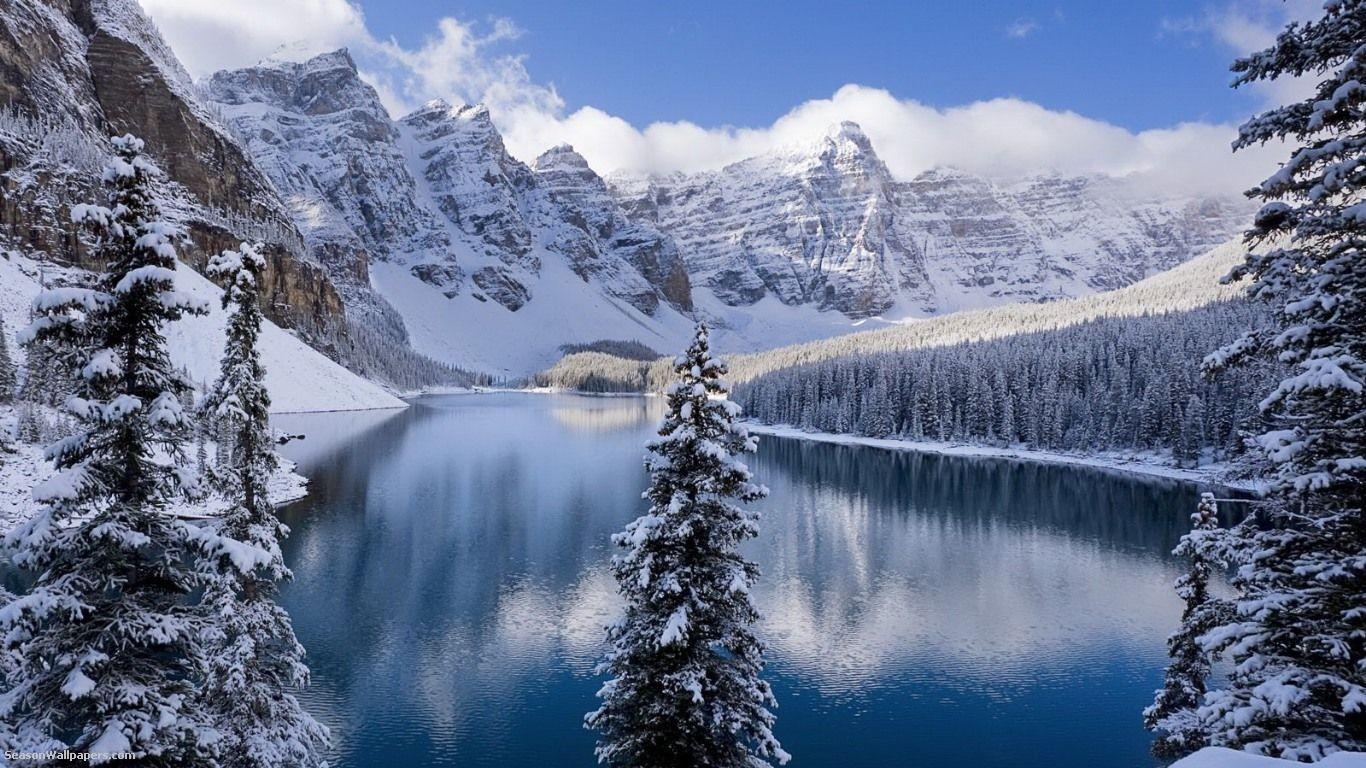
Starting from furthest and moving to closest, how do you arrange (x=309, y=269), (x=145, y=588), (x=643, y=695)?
(x=309, y=269) < (x=643, y=695) < (x=145, y=588)

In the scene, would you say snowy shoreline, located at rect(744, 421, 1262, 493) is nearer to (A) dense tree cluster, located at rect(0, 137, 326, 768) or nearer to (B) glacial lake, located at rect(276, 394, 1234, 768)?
(B) glacial lake, located at rect(276, 394, 1234, 768)

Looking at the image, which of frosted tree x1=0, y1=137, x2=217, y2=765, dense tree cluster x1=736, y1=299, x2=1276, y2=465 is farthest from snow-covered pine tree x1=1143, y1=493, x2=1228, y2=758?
dense tree cluster x1=736, y1=299, x2=1276, y2=465

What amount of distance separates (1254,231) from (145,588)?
18546 mm

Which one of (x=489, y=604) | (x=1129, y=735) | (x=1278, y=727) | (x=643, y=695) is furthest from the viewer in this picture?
(x=489, y=604)

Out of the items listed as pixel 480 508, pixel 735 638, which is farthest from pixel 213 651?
pixel 480 508

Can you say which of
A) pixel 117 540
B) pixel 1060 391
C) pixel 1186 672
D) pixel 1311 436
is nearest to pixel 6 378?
pixel 117 540

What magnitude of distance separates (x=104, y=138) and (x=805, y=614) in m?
193

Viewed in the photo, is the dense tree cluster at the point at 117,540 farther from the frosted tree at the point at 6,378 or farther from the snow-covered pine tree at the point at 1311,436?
the frosted tree at the point at 6,378

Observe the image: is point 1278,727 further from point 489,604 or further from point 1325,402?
point 489,604

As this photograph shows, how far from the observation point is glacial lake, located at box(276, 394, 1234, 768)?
2686 centimetres

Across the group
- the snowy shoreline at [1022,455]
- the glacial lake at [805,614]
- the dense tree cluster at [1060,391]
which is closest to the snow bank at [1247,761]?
the glacial lake at [805,614]

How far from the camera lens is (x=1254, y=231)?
11.5 meters

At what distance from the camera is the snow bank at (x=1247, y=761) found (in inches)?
280

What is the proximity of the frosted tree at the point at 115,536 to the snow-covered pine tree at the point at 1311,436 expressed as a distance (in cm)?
1583
